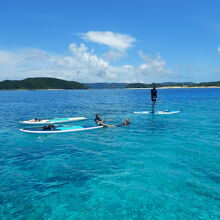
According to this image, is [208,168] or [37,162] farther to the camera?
[37,162]

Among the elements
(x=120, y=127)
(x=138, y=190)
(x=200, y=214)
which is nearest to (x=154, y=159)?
(x=138, y=190)

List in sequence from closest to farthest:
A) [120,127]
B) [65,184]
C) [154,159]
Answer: [65,184]
[154,159]
[120,127]

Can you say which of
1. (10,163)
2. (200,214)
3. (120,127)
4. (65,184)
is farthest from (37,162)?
(120,127)

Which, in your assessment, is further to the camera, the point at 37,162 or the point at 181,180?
the point at 37,162

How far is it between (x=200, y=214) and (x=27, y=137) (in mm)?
19182

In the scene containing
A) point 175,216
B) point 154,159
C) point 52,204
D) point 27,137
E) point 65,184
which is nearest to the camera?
point 175,216

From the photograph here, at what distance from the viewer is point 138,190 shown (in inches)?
429

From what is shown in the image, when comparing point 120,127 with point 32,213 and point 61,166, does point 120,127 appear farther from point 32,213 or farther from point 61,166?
point 32,213

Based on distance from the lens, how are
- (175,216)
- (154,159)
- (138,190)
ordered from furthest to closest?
1. (154,159)
2. (138,190)
3. (175,216)

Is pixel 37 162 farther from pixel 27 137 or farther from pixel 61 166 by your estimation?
pixel 27 137

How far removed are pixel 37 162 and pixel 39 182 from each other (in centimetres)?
335

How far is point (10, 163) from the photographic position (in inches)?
592

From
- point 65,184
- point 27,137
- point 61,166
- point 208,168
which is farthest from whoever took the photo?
point 27,137

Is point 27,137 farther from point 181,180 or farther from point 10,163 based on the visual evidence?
point 181,180
